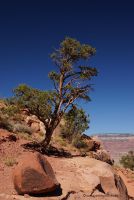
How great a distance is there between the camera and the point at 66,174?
17781mm

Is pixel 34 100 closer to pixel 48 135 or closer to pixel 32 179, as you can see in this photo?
pixel 48 135

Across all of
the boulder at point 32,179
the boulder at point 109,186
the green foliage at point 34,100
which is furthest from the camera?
the green foliage at point 34,100

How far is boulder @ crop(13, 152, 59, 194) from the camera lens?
44.7 feet

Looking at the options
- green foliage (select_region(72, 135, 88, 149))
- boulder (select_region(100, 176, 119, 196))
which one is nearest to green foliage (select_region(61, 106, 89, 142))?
green foliage (select_region(72, 135, 88, 149))

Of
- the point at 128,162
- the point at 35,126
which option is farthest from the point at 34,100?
the point at 128,162

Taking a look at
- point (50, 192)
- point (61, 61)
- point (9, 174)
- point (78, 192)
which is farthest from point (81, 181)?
point (61, 61)

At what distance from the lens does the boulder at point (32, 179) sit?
13617 mm

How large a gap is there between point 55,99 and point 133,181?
12.0 meters

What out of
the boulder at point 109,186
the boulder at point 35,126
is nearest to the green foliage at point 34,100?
the boulder at point 109,186

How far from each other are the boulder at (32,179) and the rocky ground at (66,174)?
1.05 ft

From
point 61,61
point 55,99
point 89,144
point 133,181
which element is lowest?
point 133,181

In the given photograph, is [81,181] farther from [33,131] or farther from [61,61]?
[33,131]

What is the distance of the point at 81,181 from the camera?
16812mm

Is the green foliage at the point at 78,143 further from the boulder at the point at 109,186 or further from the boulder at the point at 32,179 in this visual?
the boulder at the point at 32,179
